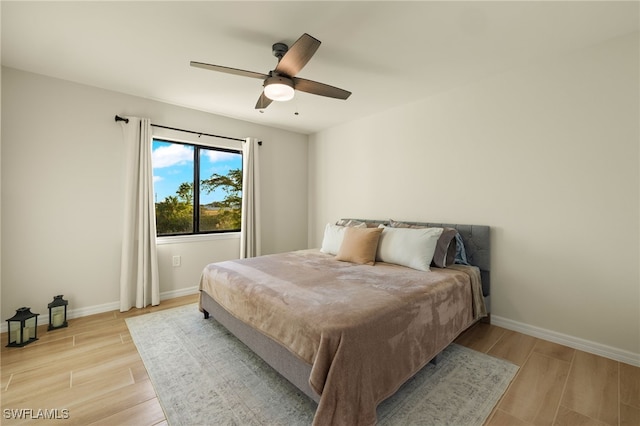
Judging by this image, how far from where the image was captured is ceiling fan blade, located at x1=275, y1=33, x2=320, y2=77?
165 cm

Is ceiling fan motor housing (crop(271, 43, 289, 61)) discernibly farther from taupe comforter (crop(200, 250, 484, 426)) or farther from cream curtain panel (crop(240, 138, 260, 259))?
cream curtain panel (crop(240, 138, 260, 259))

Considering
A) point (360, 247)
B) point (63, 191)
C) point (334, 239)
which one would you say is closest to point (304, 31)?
point (360, 247)

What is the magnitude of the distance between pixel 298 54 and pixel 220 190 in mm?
2773


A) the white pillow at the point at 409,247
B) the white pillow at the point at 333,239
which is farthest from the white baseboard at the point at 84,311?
the white pillow at the point at 409,247

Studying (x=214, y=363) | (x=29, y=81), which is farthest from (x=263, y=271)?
(x=29, y=81)

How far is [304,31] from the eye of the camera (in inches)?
79.3

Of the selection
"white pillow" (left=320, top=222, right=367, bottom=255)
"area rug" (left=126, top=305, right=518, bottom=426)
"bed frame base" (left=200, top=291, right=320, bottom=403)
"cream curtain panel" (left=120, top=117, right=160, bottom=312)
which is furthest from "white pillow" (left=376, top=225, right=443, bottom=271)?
"cream curtain panel" (left=120, top=117, right=160, bottom=312)

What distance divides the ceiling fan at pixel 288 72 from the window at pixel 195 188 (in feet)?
6.79

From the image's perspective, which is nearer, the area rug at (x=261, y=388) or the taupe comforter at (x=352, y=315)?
the taupe comforter at (x=352, y=315)

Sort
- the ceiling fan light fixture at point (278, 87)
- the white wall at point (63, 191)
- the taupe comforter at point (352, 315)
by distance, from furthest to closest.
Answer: the white wall at point (63, 191), the ceiling fan light fixture at point (278, 87), the taupe comforter at point (352, 315)

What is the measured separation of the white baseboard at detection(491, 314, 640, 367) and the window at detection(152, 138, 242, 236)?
143 inches

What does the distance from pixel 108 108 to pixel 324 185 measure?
3.02 m

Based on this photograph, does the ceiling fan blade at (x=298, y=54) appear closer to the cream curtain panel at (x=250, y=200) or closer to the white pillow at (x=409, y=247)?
the white pillow at (x=409, y=247)

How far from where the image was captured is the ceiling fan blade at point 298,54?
165 cm
